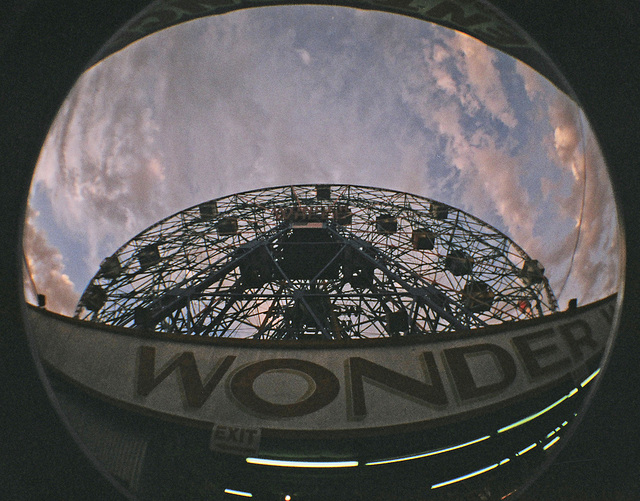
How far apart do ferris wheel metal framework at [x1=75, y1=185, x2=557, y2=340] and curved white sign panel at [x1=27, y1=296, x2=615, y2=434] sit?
6.56 meters

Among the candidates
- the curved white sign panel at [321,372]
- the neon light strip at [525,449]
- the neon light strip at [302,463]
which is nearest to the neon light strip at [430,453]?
the neon light strip at [302,463]

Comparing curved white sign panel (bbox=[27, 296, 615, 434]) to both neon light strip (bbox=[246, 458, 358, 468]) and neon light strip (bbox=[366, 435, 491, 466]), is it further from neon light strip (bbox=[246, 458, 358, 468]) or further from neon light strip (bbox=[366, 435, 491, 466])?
neon light strip (bbox=[366, 435, 491, 466])

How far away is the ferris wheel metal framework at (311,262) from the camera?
1678 centimetres

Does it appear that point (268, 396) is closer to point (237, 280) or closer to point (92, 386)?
point (92, 386)

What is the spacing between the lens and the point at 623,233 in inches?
164

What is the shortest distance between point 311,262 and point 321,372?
13178mm

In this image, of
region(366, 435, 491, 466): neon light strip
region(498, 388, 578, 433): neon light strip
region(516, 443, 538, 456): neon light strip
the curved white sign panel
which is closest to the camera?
the curved white sign panel

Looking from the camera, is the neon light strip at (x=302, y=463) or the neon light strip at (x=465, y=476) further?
the neon light strip at (x=465, y=476)

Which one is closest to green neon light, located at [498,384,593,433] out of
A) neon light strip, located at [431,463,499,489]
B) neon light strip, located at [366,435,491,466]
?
neon light strip, located at [366,435,491,466]

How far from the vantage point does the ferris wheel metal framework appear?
16.8 metres

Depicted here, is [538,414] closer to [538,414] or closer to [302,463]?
[538,414]

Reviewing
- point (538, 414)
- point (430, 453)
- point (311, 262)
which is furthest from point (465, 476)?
point (311, 262)

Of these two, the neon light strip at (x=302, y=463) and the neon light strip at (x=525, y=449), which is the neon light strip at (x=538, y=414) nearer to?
the neon light strip at (x=525, y=449)

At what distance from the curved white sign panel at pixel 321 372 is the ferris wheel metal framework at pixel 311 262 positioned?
6561mm
